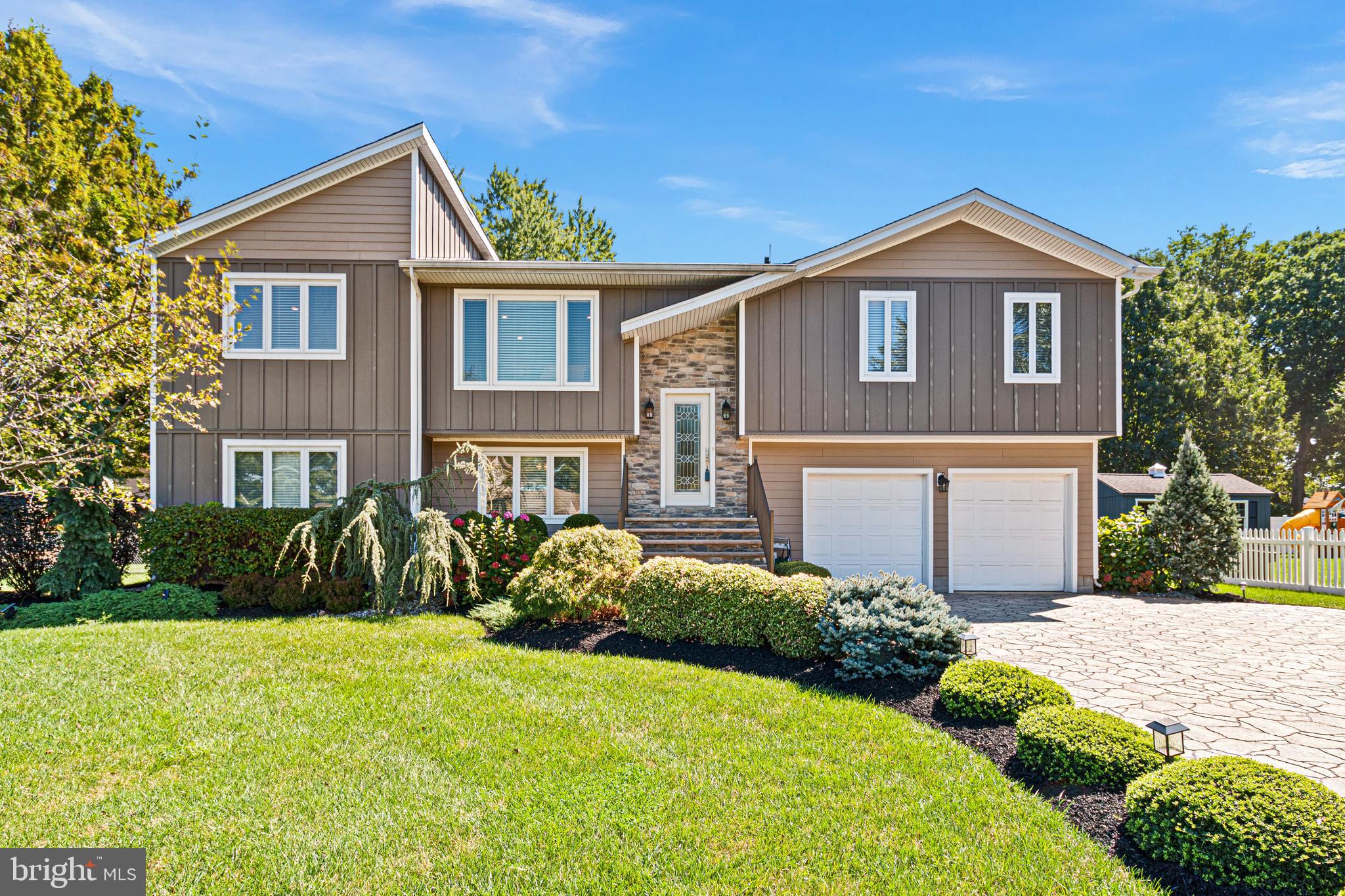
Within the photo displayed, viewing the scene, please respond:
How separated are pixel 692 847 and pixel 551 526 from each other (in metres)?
9.41

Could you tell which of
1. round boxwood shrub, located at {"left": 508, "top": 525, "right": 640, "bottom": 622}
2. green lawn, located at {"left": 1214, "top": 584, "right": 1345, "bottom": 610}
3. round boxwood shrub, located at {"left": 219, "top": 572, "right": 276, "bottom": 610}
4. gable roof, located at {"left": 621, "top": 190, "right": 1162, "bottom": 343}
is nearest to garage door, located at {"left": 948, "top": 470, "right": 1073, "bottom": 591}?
green lawn, located at {"left": 1214, "top": 584, "right": 1345, "bottom": 610}

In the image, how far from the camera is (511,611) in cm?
840

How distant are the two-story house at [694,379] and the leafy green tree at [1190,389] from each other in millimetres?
16629

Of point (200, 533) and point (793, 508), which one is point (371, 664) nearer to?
point (200, 533)

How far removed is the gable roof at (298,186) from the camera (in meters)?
11.0

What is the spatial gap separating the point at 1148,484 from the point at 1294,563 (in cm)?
937

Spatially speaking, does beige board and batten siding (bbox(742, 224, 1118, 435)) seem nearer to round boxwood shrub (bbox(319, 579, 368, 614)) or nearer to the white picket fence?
the white picket fence

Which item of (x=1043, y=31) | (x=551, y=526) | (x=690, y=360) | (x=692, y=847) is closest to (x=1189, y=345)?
(x=1043, y=31)

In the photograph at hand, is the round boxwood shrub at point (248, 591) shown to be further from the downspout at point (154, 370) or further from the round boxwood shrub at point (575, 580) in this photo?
the round boxwood shrub at point (575, 580)

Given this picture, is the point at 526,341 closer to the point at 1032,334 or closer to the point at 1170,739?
the point at 1032,334

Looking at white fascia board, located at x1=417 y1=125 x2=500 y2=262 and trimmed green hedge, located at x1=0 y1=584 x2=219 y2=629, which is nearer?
trimmed green hedge, located at x1=0 y1=584 x2=219 y2=629

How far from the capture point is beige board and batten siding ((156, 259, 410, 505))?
36.7 feet

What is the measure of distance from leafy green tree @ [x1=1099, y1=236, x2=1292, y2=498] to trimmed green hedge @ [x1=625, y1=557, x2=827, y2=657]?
24.2 m

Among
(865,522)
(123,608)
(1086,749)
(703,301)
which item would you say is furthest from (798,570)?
(123,608)
